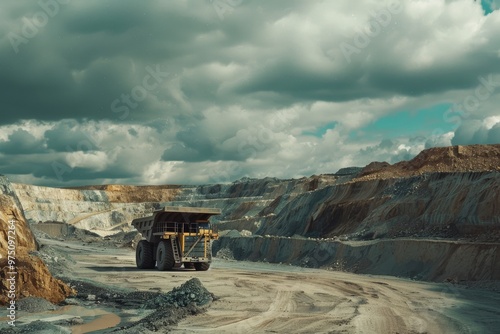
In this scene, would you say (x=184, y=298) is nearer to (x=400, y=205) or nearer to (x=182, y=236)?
(x=182, y=236)

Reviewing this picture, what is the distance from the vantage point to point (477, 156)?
161ft

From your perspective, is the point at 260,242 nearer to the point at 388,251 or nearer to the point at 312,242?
the point at 312,242

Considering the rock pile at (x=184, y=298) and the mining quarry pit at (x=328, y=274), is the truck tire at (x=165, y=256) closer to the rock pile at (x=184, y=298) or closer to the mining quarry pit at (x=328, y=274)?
the mining quarry pit at (x=328, y=274)

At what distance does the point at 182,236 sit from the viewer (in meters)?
23.1

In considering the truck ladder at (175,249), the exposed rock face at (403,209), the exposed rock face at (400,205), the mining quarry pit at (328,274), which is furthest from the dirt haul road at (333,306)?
the exposed rock face at (403,209)

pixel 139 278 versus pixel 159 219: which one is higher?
pixel 159 219

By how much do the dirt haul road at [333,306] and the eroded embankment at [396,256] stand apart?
1912 mm

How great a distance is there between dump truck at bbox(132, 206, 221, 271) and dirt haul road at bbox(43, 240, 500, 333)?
2.46 meters

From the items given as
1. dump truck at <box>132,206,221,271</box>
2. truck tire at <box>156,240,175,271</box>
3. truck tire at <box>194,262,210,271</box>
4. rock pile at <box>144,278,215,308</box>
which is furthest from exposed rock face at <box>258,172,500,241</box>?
rock pile at <box>144,278,215,308</box>

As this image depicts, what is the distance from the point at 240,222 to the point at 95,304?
4384cm

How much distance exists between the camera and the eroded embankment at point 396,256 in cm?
2056

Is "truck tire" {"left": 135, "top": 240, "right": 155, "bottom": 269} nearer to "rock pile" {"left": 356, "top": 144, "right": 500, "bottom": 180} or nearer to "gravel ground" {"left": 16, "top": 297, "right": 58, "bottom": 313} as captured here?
"gravel ground" {"left": 16, "top": 297, "right": 58, "bottom": 313}

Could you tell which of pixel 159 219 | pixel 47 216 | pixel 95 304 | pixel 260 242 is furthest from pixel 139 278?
pixel 47 216

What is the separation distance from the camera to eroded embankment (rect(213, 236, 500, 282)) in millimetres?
20562
